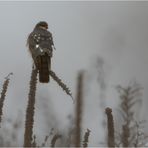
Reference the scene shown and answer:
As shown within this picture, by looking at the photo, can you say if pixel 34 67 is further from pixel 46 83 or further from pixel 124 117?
pixel 124 117

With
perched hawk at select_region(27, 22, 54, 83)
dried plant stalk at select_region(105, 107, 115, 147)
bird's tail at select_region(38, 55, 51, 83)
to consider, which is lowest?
dried plant stalk at select_region(105, 107, 115, 147)

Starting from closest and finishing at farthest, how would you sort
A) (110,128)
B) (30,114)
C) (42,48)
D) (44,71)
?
(110,128) → (30,114) → (44,71) → (42,48)

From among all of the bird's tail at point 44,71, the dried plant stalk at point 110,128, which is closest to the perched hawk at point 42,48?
the bird's tail at point 44,71

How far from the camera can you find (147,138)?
15.7 metres

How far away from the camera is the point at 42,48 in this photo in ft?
27.7

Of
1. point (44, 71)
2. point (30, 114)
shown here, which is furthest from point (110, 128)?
point (44, 71)

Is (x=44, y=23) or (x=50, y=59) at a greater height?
(x=44, y=23)

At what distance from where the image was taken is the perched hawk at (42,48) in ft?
25.4

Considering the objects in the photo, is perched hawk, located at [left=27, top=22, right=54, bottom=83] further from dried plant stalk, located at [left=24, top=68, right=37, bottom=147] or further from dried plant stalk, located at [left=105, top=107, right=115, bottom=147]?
dried plant stalk, located at [left=105, top=107, right=115, bottom=147]

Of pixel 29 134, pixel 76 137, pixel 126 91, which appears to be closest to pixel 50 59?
pixel 29 134

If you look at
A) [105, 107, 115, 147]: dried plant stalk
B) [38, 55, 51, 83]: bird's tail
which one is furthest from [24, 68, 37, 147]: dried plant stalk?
[105, 107, 115, 147]: dried plant stalk

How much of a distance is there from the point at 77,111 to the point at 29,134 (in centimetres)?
206

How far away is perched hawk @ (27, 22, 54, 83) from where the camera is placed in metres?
7.75

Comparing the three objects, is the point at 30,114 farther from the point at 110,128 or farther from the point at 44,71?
the point at 110,128
